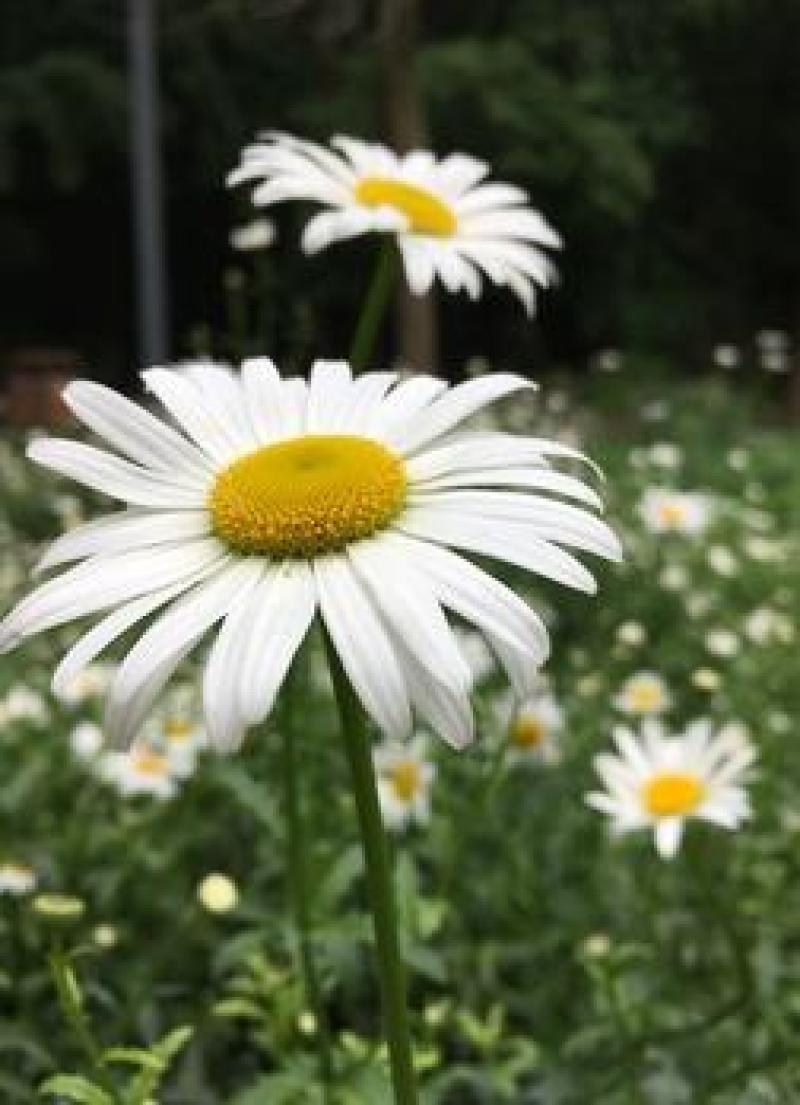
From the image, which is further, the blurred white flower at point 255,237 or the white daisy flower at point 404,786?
the blurred white flower at point 255,237

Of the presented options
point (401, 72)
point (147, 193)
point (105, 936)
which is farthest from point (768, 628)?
point (401, 72)

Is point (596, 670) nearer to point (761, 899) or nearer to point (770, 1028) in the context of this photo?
point (761, 899)

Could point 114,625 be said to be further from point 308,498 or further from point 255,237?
point 255,237

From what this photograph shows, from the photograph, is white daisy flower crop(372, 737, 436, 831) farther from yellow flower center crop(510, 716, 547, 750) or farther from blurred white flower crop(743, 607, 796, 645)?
blurred white flower crop(743, 607, 796, 645)

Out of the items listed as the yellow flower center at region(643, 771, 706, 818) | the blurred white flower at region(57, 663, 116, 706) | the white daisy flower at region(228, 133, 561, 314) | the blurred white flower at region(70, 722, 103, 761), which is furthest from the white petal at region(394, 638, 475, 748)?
the blurred white flower at region(57, 663, 116, 706)

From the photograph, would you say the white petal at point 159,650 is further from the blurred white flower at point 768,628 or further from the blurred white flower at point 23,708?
the blurred white flower at point 768,628

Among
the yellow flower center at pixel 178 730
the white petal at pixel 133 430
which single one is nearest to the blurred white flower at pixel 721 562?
the yellow flower center at pixel 178 730

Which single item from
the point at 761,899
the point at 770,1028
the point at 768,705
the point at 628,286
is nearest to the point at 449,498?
the point at 770,1028
